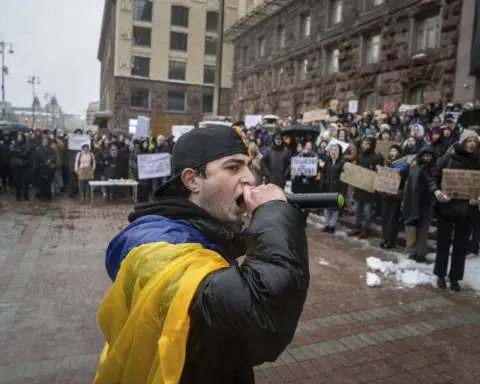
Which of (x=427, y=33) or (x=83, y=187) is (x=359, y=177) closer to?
(x=83, y=187)

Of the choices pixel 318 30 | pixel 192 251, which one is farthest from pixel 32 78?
pixel 192 251

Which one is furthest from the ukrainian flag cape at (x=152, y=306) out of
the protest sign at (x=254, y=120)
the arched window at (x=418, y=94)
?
the protest sign at (x=254, y=120)

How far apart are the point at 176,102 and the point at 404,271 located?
39736mm

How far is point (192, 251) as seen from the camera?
129cm

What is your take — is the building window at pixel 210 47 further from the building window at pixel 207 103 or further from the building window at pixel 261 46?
the building window at pixel 261 46

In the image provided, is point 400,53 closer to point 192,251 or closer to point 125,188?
point 125,188

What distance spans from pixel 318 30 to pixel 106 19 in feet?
140

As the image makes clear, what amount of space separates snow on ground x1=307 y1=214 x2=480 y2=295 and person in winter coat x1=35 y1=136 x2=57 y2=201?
9879 millimetres

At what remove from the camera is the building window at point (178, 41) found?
142ft

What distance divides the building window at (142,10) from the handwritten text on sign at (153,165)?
33068mm

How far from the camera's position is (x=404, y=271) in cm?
664

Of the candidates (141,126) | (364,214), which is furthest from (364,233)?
(141,126)

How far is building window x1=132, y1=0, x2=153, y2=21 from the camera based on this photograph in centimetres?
4100

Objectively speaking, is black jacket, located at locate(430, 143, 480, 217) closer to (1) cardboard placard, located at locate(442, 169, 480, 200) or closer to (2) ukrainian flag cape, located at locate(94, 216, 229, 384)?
(1) cardboard placard, located at locate(442, 169, 480, 200)
